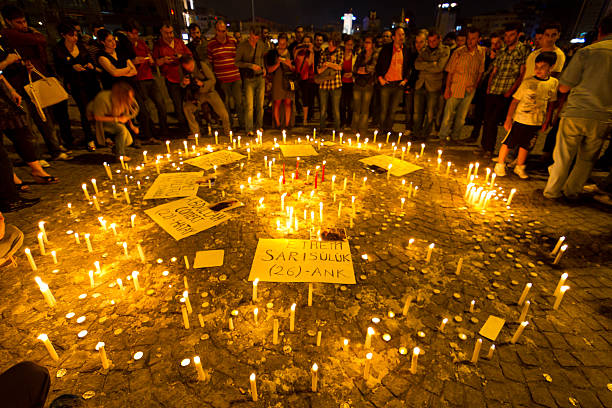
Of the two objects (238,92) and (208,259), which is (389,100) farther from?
(208,259)

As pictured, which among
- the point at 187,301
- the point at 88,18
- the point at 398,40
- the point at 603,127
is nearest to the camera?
the point at 187,301

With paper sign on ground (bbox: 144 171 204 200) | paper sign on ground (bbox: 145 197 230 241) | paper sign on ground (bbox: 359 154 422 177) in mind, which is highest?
paper sign on ground (bbox: 359 154 422 177)

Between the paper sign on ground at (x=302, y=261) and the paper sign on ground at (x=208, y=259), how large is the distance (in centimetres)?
43

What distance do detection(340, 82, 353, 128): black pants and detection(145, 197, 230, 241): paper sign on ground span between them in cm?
635

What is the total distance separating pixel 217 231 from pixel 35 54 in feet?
19.1

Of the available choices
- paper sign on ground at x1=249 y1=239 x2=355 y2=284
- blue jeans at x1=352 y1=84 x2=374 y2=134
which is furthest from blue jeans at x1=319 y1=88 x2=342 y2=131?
paper sign on ground at x1=249 y1=239 x2=355 y2=284

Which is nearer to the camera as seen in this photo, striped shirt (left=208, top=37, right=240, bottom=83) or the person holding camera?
the person holding camera

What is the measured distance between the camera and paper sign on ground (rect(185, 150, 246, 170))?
21.0 ft

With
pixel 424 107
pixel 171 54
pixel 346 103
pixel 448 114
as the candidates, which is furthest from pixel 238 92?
pixel 448 114

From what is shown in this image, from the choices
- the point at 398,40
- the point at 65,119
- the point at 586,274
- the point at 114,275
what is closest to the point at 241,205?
the point at 114,275

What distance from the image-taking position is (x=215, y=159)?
6695 millimetres

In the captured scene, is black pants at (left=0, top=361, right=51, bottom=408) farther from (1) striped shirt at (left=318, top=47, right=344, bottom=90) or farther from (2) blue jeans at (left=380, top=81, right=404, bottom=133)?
(2) blue jeans at (left=380, top=81, right=404, bottom=133)

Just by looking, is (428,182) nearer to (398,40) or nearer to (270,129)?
(398,40)

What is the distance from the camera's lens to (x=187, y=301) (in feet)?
9.29
